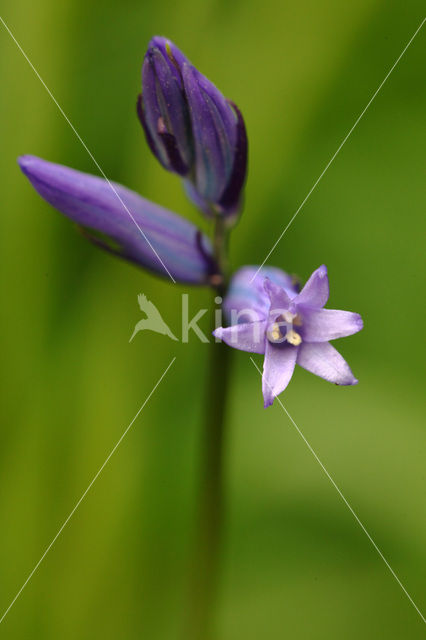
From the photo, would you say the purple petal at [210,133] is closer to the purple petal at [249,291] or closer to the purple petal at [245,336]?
the purple petal at [249,291]

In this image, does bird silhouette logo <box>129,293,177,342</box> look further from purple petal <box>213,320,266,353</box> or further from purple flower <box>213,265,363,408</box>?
purple petal <box>213,320,266,353</box>

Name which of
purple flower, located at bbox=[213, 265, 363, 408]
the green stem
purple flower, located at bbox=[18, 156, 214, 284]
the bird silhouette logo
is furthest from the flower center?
the bird silhouette logo

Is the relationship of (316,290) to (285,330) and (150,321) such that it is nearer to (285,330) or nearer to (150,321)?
(285,330)

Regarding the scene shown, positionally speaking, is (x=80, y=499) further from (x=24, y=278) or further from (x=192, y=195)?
(x=192, y=195)

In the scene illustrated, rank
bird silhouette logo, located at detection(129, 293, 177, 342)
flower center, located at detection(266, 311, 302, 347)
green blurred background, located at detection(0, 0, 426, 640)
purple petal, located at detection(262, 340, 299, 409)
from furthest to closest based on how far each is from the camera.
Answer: bird silhouette logo, located at detection(129, 293, 177, 342) → green blurred background, located at detection(0, 0, 426, 640) → flower center, located at detection(266, 311, 302, 347) → purple petal, located at detection(262, 340, 299, 409)

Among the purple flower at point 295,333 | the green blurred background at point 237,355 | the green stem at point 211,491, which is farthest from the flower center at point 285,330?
the green blurred background at point 237,355

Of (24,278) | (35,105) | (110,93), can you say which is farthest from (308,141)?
(24,278)

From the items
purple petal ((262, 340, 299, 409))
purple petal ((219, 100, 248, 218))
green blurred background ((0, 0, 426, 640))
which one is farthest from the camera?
green blurred background ((0, 0, 426, 640))
